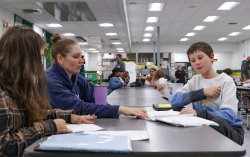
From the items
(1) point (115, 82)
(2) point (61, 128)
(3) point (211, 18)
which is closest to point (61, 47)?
(2) point (61, 128)

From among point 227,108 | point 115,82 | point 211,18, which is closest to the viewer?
point 227,108

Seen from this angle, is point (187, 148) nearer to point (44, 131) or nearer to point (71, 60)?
point (44, 131)

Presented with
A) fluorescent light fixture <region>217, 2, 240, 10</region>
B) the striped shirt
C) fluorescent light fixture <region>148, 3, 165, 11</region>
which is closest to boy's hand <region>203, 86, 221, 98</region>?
the striped shirt

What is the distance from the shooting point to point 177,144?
1.92ft

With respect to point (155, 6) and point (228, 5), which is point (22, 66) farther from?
point (228, 5)

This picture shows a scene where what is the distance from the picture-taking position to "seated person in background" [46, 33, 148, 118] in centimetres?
101

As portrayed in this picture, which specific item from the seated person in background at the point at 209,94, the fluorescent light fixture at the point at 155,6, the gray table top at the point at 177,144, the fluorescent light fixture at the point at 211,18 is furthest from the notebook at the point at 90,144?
the fluorescent light fixture at the point at 211,18

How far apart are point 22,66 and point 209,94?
98 cm

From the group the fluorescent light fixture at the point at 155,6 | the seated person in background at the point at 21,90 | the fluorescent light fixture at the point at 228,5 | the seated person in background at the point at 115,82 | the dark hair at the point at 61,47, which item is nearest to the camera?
the seated person in background at the point at 21,90

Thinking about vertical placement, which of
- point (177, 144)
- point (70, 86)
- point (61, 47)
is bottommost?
point (177, 144)

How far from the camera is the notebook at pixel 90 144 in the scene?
506 mm

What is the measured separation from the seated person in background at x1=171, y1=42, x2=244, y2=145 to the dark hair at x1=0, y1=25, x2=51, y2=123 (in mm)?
701

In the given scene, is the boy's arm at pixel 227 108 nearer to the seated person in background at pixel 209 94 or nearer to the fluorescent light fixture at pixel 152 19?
the seated person in background at pixel 209 94

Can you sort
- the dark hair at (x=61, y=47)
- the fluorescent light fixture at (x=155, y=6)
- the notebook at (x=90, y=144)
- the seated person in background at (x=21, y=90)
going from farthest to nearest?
the fluorescent light fixture at (x=155, y=6)
the dark hair at (x=61, y=47)
the seated person in background at (x=21, y=90)
the notebook at (x=90, y=144)
